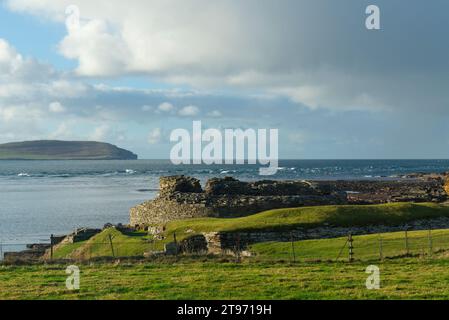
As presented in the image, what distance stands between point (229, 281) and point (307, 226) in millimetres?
19361

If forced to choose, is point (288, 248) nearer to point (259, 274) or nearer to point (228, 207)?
point (259, 274)

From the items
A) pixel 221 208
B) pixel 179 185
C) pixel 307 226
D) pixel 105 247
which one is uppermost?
pixel 179 185

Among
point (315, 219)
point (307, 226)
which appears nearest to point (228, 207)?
point (315, 219)

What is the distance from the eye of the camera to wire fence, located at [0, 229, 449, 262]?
2638 cm

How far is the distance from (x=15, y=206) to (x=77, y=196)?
17531 millimetres

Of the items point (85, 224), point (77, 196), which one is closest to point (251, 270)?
point (85, 224)

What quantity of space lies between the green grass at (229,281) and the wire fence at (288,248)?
2.73 metres

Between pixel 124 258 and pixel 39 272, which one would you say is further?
pixel 124 258

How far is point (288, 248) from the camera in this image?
30.2 meters

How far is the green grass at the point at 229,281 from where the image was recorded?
15.7m

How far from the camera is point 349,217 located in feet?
128

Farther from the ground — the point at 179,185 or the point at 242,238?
the point at 179,185

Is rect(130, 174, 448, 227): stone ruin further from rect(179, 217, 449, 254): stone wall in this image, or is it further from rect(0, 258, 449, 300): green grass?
rect(0, 258, 449, 300): green grass
